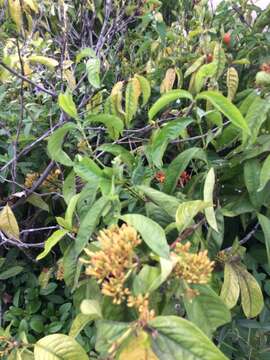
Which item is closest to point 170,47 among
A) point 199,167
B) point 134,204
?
point 199,167

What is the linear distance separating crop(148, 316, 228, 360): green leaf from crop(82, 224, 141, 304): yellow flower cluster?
63mm

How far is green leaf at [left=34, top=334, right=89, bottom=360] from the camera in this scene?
73 cm

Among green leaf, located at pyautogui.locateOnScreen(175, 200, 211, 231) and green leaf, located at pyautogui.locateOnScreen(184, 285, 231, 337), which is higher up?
green leaf, located at pyautogui.locateOnScreen(175, 200, 211, 231)

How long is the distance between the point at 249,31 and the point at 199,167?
86 centimetres

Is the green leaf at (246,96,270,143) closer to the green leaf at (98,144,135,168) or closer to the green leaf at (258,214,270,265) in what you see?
the green leaf at (258,214,270,265)

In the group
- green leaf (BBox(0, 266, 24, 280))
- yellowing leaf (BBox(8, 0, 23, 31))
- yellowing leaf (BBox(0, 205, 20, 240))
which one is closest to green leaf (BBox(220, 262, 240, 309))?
yellowing leaf (BBox(0, 205, 20, 240))

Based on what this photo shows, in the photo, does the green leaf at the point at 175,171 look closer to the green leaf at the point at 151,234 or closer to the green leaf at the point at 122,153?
the green leaf at the point at 122,153

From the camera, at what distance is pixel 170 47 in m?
1.70

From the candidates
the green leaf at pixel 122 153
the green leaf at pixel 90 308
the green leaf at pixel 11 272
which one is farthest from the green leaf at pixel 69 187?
Result: the green leaf at pixel 90 308

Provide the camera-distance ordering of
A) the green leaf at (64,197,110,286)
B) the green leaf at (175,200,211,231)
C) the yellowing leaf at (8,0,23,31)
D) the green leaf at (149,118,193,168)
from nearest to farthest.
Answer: the green leaf at (175,200,211,231) → the green leaf at (64,197,110,286) → the green leaf at (149,118,193,168) → the yellowing leaf at (8,0,23,31)

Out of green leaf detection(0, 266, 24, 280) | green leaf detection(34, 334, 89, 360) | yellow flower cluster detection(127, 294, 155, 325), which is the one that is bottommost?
green leaf detection(0, 266, 24, 280)

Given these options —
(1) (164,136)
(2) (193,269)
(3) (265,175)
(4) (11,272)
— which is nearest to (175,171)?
(1) (164,136)

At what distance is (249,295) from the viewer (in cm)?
91

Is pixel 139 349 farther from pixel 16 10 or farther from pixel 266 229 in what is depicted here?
pixel 16 10
